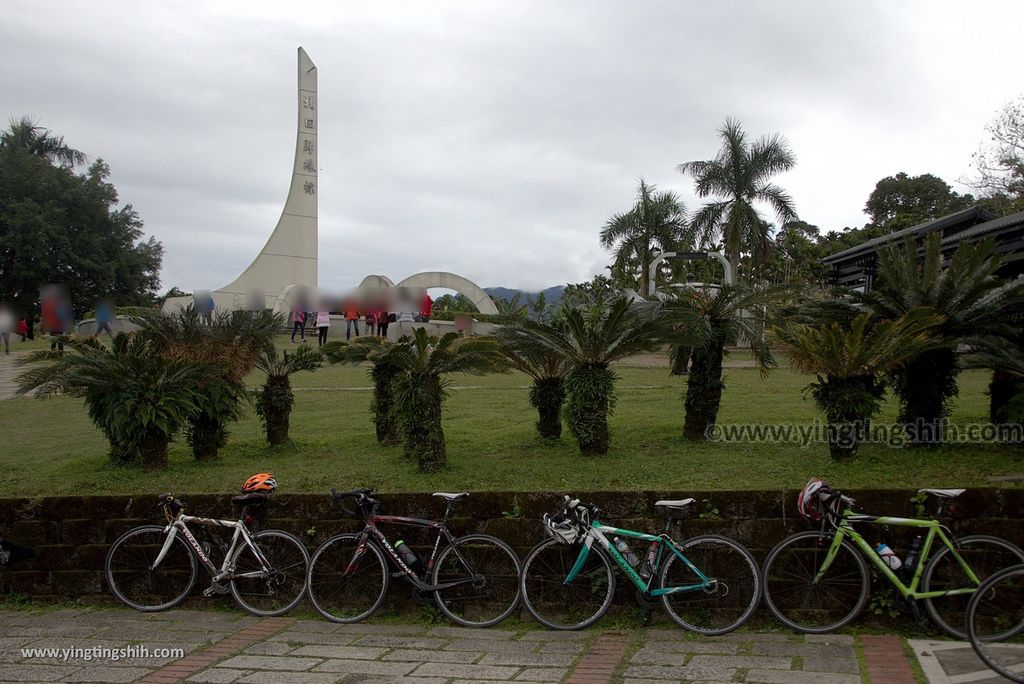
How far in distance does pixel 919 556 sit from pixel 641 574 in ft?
5.75

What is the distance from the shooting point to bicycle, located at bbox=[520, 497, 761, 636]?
5762 mm

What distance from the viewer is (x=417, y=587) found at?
243 inches

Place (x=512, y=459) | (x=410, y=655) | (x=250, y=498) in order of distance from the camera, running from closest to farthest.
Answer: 1. (x=410, y=655)
2. (x=250, y=498)
3. (x=512, y=459)

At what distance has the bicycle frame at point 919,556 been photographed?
5.31m

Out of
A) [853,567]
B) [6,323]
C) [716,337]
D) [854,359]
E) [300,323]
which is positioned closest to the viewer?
[853,567]

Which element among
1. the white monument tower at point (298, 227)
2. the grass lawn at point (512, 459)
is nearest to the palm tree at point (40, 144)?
the white monument tower at point (298, 227)

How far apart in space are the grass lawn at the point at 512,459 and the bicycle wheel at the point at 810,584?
120 cm

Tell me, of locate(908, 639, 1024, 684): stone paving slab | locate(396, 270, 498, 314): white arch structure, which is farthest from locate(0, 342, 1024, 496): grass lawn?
locate(396, 270, 498, 314): white arch structure

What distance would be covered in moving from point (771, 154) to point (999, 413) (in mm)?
28874

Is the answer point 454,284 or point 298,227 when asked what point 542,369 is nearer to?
point 454,284

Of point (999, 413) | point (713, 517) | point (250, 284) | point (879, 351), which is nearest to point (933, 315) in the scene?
point (879, 351)

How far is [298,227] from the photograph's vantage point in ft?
137

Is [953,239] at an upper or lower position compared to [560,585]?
upper

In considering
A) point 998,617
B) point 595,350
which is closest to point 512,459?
point 595,350
